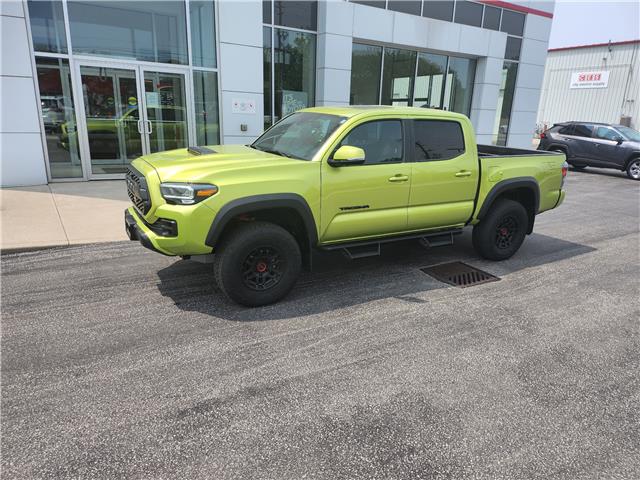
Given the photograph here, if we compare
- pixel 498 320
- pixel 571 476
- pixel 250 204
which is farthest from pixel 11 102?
pixel 571 476

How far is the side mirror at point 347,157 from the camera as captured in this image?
4223 millimetres

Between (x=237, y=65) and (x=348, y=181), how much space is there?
790 cm

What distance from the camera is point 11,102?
8.90 meters

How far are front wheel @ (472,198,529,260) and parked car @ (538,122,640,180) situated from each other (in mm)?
11837

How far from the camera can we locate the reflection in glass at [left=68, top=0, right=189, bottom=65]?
31.7ft

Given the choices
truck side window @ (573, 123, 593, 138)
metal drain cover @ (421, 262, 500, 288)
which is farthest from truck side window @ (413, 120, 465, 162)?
truck side window @ (573, 123, 593, 138)

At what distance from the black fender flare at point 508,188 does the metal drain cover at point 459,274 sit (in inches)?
27.1

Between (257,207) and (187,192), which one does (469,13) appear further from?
(187,192)

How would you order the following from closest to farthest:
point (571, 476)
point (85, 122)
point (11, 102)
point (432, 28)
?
1. point (571, 476)
2. point (11, 102)
3. point (85, 122)
4. point (432, 28)

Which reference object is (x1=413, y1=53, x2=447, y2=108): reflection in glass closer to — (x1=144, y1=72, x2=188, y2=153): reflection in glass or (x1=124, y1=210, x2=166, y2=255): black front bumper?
(x1=144, y1=72, x2=188, y2=153): reflection in glass

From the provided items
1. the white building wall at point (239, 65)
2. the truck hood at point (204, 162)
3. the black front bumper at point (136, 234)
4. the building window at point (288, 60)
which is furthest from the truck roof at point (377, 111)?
the building window at point (288, 60)

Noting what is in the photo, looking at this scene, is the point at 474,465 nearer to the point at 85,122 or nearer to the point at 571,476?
the point at 571,476

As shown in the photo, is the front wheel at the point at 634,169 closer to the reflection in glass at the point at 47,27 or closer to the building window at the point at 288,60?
the building window at the point at 288,60

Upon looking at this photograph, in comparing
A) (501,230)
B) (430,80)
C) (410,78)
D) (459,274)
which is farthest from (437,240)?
(430,80)
